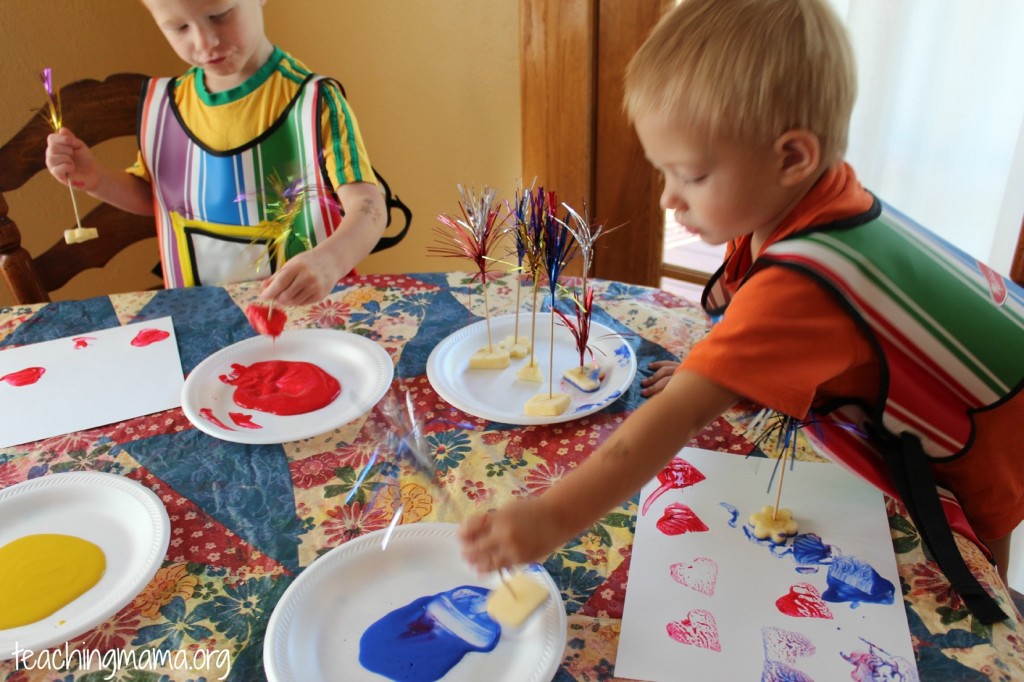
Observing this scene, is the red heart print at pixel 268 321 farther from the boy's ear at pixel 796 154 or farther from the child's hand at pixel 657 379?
the boy's ear at pixel 796 154

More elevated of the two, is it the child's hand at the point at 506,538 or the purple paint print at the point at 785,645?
the child's hand at the point at 506,538

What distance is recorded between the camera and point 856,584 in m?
0.68

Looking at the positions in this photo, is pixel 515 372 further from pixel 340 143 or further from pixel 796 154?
pixel 340 143

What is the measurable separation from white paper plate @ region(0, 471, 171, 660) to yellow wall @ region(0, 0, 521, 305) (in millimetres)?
1370

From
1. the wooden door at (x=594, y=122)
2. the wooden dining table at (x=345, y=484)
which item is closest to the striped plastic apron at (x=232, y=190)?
the wooden dining table at (x=345, y=484)

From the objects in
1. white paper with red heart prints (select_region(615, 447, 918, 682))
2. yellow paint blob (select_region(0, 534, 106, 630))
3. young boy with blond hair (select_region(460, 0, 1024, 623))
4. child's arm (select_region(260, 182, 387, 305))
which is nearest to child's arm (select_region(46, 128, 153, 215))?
child's arm (select_region(260, 182, 387, 305))

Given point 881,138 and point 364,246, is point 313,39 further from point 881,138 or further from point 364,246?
point 881,138

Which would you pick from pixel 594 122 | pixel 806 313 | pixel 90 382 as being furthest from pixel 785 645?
pixel 594 122

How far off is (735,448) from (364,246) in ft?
2.30

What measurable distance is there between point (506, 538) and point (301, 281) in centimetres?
59

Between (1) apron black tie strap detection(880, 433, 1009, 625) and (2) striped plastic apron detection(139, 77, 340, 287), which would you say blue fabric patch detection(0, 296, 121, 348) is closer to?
(2) striped plastic apron detection(139, 77, 340, 287)

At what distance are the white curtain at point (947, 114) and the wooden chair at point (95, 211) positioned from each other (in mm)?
1521

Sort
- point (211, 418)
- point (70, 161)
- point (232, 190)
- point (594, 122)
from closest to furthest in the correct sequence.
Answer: point (211, 418)
point (70, 161)
point (232, 190)
point (594, 122)

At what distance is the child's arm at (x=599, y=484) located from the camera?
0.61 metres
